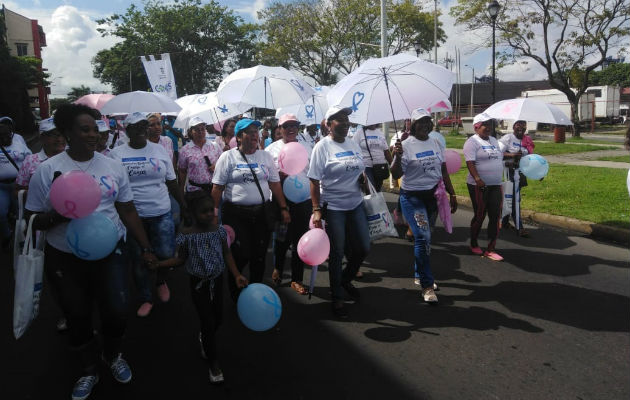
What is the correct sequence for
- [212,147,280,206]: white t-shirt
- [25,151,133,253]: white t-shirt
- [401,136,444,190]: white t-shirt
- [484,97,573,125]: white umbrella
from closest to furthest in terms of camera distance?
[25,151,133,253]: white t-shirt, [212,147,280,206]: white t-shirt, [401,136,444,190]: white t-shirt, [484,97,573,125]: white umbrella

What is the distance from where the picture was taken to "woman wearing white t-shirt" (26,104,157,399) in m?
2.94

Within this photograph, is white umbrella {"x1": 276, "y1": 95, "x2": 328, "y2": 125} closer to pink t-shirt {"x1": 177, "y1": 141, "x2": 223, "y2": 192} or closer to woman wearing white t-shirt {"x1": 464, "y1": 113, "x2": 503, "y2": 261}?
pink t-shirt {"x1": 177, "y1": 141, "x2": 223, "y2": 192}

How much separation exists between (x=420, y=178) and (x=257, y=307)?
2365 millimetres

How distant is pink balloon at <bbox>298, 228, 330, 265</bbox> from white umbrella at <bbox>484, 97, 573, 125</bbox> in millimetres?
3179

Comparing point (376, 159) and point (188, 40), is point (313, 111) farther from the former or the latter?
point (188, 40)

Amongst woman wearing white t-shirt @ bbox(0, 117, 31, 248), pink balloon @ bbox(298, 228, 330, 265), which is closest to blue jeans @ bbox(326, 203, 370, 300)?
pink balloon @ bbox(298, 228, 330, 265)

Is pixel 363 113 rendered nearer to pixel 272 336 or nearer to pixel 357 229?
pixel 357 229

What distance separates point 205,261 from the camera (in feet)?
10.6

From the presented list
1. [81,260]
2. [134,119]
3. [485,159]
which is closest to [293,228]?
[134,119]

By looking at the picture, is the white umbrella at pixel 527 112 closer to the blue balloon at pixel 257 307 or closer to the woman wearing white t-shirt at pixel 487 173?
the woman wearing white t-shirt at pixel 487 173

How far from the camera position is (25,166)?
193 inches

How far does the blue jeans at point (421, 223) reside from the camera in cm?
468

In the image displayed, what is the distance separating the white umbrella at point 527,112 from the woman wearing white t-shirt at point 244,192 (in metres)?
3.34

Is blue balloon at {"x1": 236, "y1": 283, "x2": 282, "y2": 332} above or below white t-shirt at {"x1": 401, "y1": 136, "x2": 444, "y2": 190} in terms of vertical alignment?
below
